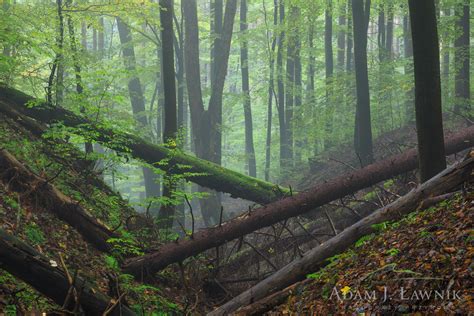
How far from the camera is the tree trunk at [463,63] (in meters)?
15.2

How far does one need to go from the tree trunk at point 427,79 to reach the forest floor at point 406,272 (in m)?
1.16

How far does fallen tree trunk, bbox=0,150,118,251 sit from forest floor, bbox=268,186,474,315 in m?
4.09

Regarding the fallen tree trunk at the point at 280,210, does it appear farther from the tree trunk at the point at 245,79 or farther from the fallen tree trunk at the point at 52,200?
the tree trunk at the point at 245,79

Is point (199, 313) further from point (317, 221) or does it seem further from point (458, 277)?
point (458, 277)

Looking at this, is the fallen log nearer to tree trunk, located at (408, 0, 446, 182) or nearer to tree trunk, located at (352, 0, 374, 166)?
tree trunk, located at (408, 0, 446, 182)

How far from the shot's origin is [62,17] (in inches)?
492

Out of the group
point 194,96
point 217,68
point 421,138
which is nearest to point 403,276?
point 421,138

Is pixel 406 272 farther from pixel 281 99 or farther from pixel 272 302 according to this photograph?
pixel 281 99

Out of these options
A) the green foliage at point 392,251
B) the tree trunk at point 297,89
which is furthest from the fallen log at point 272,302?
the tree trunk at point 297,89

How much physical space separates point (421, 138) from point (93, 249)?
5958mm

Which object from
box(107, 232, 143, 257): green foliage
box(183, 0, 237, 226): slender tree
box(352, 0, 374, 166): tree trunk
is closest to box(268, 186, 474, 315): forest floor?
box(107, 232, 143, 257): green foliage

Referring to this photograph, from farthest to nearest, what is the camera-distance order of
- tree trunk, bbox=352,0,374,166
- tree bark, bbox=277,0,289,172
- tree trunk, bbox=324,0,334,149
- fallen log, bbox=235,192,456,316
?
tree bark, bbox=277,0,289,172
tree trunk, bbox=324,0,334,149
tree trunk, bbox=352,0,374,166
fallen log, bbox=235,192,456,316

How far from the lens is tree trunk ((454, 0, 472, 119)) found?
49.9 ft

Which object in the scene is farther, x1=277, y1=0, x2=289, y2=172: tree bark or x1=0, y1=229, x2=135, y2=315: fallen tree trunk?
x1=277, y1=0, x2=289, y2=172: tree bark
